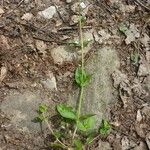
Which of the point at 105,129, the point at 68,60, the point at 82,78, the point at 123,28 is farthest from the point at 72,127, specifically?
the point at 123,28

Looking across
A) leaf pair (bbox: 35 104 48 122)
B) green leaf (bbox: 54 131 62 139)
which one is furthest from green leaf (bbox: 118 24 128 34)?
green leaf (bbox: 54 131 62 139)

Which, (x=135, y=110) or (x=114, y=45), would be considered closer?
(x=135, y=110)

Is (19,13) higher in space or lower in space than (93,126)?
higher

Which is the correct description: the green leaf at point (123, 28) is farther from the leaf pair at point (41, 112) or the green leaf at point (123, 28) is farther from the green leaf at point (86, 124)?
the leaf pair at point (41, 112)

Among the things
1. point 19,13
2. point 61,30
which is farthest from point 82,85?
point 19,13

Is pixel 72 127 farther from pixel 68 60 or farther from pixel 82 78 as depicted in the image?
pixel 68 60

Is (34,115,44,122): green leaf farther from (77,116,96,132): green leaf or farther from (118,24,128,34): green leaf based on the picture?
(118,24,128,34): green leaf

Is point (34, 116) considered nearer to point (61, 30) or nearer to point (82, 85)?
point (82, 85)

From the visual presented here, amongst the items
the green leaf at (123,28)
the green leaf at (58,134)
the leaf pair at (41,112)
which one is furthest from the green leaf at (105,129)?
the green leaf at (123,28)
